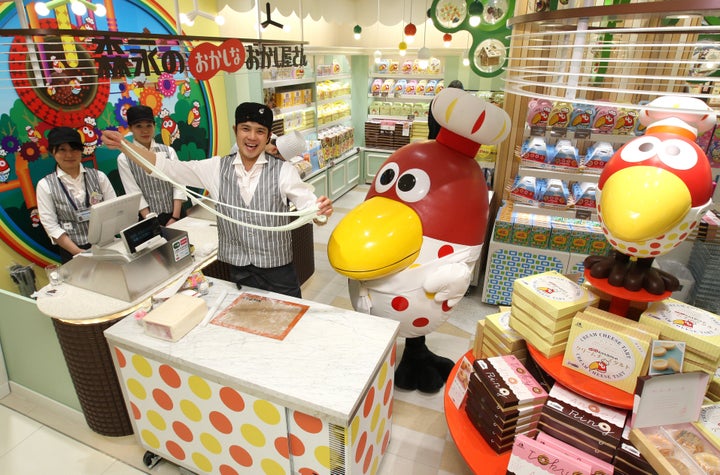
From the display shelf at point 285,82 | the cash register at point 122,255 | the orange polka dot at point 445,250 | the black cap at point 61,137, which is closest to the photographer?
the cash register at point 122,255

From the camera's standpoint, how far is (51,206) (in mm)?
3088

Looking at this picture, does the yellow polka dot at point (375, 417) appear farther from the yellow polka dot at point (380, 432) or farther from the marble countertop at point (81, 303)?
the marble countertop at point (81, 303)

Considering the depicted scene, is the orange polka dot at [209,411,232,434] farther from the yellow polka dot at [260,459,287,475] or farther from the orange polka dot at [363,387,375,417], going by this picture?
the orange polka dot at [363,387,375,417]

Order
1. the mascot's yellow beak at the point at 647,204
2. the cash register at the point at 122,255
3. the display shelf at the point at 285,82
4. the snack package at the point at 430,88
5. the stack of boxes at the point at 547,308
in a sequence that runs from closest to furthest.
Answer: the mascot's yellow beak at the point at 647,204 → the stack of boxes at the point at 547,308 → the cash register at the point at 122,255 → the display shelf at the point at 285,82 → the snack package at the point at 430,88

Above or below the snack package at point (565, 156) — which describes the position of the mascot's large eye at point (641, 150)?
above

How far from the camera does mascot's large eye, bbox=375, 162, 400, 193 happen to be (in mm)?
2725

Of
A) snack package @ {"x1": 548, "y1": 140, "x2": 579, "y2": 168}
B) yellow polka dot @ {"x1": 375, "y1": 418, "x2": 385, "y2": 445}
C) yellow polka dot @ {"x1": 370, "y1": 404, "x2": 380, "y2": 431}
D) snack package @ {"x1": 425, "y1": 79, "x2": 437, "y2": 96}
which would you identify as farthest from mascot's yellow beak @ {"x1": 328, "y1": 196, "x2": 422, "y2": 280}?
snack package @ {"x1": 425, "y1": 79, "x2": 437, "y2": 96}

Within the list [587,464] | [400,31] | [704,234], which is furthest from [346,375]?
[400,31]

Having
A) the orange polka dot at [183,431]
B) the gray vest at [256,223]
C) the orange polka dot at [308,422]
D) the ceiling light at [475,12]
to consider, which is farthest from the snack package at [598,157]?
the orange polka dot at [183,431]

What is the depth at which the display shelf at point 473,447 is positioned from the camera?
207 centimetres

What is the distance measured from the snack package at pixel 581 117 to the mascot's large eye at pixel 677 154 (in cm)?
225

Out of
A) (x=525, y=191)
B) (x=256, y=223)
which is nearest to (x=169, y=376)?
(x=256, y=223)

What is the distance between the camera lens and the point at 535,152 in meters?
3.87

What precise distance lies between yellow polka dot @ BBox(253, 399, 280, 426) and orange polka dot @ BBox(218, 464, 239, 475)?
1.58 ft
